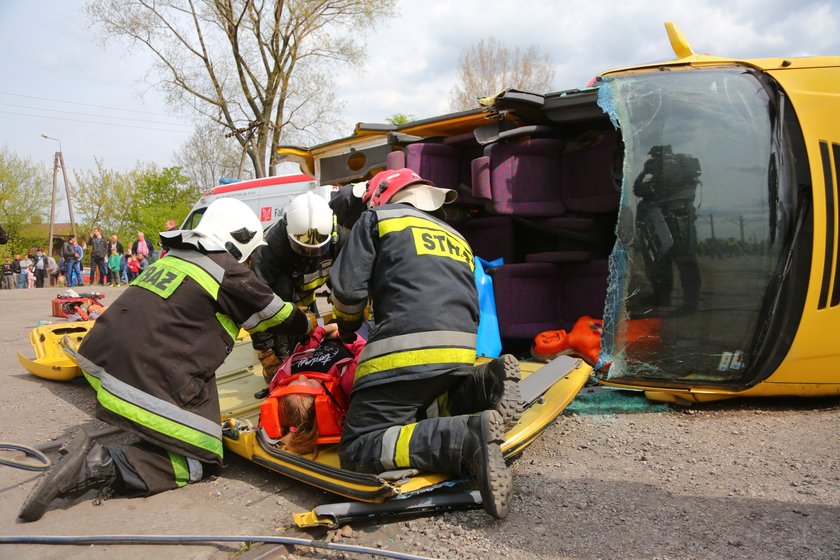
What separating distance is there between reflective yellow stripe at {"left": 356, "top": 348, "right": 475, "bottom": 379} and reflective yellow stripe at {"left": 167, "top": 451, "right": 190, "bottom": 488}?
1139 mm

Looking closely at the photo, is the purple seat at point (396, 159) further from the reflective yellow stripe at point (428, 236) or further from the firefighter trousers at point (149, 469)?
the firefighter trousers at point (149, 469)

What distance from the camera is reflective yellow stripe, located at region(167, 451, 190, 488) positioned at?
3004mm

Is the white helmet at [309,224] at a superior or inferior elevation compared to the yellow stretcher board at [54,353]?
superior

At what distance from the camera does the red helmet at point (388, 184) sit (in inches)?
122

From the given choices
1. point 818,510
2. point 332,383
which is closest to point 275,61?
point 332,383

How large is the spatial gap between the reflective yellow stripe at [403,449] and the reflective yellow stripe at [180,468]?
123 centimetres

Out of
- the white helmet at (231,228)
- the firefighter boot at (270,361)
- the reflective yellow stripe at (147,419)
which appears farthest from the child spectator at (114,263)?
the reflective yellow stripe at (147,419)

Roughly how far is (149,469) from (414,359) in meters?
1.47

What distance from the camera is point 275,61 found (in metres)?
20.2

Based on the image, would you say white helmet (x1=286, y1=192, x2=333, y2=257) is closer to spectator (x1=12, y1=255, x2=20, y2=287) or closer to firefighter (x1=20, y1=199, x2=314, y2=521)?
firefighter (x1=20, y1=199, x2=314, y2=521)

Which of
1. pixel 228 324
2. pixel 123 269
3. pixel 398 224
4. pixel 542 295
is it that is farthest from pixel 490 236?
pixel 123 269

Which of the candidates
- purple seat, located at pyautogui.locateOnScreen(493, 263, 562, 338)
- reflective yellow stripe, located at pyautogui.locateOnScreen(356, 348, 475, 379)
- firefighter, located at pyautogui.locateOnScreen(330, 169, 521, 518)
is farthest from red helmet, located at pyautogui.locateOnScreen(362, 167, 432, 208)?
purple seat, located at pyautogui.locateOnScreen(493, 263, 562, 338)

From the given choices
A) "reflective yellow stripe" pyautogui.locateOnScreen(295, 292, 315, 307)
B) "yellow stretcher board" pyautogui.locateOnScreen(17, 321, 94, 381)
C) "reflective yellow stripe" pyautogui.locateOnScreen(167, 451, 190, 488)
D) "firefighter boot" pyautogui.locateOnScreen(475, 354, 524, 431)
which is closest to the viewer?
"firefighter boot" pyautogui.locateOnScreen(475, 354, 524, 431)

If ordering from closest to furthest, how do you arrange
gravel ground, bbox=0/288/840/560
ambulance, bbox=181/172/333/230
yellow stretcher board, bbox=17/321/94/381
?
gravel ground, bbox=0/288/840/560
yellow stretcher board, bbox=17/321/94/381
ambulance, bbox=181/172/333/230
